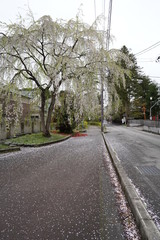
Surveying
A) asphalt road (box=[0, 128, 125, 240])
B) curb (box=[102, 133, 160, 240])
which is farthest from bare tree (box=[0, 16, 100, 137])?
curb (box=[102, 133, 160, 240])

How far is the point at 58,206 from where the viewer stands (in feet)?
9.48

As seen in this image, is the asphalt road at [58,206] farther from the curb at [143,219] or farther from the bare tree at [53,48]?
the bare tree at [53,48]

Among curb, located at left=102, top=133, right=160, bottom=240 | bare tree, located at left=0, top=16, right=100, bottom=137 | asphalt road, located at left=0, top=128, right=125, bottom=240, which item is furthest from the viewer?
bare tree, located at left=0, top=16, right=100, bottom=137

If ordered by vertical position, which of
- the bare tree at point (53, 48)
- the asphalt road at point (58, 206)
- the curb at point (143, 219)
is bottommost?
the asphalt road at point (58, 206)

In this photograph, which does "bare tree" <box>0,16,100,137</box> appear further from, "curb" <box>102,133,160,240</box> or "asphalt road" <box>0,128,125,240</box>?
"curb" <box>102,133,160,240</box>

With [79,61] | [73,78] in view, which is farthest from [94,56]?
[73,78]

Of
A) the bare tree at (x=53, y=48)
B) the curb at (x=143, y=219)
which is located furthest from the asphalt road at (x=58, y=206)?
the bare tree at (x=53, y=48)

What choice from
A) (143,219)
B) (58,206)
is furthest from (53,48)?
(143,219)

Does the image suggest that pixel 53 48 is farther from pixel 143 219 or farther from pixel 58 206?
pixel 143 219

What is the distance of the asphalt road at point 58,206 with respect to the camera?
2.21 metres

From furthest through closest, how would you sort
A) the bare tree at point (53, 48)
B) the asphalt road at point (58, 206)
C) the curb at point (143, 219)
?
the bare tree at point (53, 48)
the asphalt road at point (58, 206)
the curb at point (143, 219)

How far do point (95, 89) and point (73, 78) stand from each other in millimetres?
1686

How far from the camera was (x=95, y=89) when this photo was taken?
37.4ft

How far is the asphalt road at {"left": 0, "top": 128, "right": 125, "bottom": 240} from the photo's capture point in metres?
2.21
